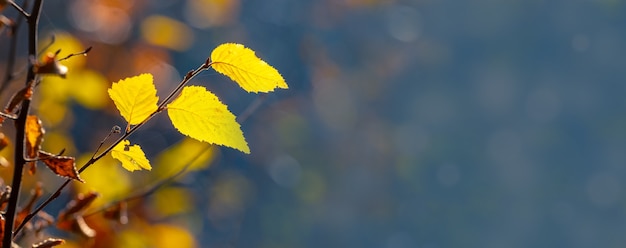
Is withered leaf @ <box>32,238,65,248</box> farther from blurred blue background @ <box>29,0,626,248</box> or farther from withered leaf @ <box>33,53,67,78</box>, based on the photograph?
blurred blue background @ <box>29,0,626,248</box>

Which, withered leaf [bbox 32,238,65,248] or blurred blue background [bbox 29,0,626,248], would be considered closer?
withered leaf [bbox 32,238,65,248]

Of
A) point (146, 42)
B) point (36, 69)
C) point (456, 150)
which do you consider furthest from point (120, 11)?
point (456, 150)

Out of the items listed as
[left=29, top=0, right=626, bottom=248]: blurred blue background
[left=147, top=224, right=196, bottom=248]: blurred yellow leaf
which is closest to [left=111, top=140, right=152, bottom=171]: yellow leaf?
[left=147, top=224, right=196, bottom=248]: blurred yellow leaf

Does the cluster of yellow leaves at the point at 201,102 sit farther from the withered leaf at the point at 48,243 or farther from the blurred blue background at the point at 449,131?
the blurred blue background at the point at 449,131

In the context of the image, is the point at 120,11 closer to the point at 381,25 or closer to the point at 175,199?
the point at 175,199

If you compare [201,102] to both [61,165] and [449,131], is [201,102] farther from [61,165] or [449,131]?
[449,131]

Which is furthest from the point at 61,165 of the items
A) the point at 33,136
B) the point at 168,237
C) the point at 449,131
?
the point at 449,131

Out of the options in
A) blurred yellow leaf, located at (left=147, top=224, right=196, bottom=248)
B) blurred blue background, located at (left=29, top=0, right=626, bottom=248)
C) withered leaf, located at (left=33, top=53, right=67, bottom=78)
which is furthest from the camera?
blurred blue background, located at (left=29, top=0, right=626, bottom=248)

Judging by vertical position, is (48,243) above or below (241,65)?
below
